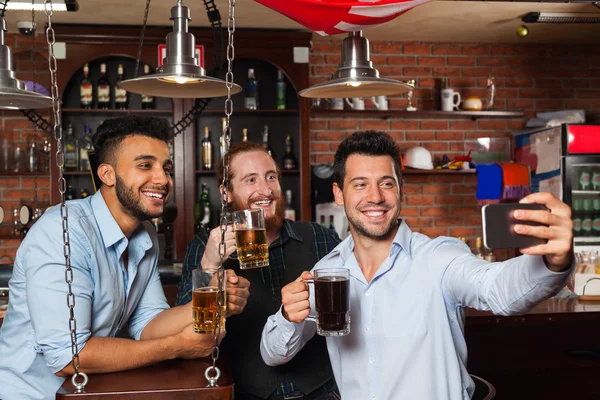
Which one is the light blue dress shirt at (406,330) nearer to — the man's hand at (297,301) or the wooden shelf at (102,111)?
the man's hand at (297,301)

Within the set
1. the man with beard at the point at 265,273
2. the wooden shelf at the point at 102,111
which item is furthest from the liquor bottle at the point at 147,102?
the man with beard at the point at 265,273

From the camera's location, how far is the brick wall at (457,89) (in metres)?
4.99

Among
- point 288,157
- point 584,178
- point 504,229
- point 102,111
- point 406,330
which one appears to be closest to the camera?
point 504,229

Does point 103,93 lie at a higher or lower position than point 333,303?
higher

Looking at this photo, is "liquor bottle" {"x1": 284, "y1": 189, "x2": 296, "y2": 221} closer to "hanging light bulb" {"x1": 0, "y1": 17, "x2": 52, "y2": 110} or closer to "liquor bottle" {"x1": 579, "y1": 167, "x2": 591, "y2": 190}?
"liquor bottle" {"x1": 579, "y1": 167, "x2": 591, "y2": 190}

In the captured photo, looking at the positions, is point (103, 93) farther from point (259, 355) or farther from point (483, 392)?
point (483, 392)

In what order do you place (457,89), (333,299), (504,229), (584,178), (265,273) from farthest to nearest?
1. (457,89)
2. (584,178)
3. (265,273)
4. (333,299)
5. (504,229)

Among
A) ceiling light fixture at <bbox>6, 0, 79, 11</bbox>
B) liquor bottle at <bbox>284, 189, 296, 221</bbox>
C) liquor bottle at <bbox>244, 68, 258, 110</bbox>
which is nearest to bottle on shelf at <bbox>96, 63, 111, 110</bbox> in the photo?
ceiling light fixture at <bbox>6, 0, 79, 11</bbox>

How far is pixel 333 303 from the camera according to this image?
159cm

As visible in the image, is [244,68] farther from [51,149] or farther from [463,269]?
[463,269]

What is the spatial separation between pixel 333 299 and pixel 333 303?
0.01m

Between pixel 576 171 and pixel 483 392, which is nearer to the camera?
pixel 483 392

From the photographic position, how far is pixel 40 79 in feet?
15.0

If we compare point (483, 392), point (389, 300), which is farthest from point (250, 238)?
point (483, 392)
